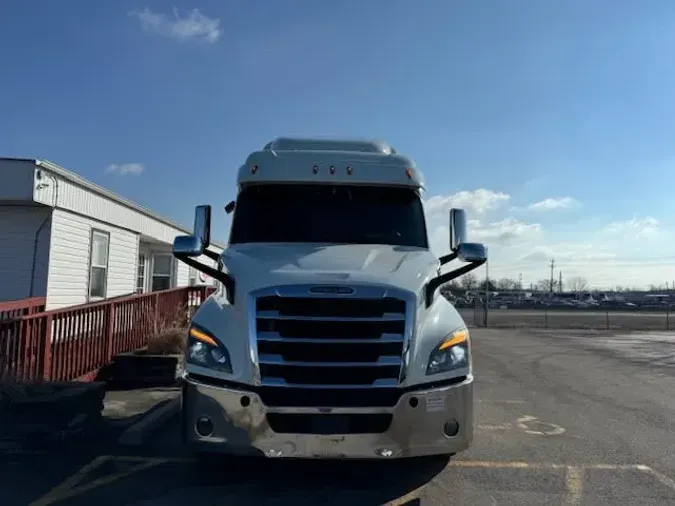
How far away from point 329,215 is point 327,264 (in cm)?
113

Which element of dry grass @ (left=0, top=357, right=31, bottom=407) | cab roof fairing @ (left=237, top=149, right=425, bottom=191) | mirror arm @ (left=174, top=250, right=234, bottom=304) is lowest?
dry grass @ (left=0, top=357, right=31, bottom=407)

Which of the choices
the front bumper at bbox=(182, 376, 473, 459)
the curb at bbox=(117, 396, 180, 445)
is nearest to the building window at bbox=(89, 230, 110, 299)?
the curb at bbox=(117, 396, 180, 445)

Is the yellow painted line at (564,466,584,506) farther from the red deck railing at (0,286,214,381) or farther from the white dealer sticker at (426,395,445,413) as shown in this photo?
the red deck railing at (0,286,214,381)

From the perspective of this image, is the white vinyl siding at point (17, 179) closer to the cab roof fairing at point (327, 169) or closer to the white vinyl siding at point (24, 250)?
the white vinyl siding at point (24, 250)

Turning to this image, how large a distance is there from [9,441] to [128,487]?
5.93ft

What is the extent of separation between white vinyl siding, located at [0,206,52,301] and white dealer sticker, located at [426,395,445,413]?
9.06m

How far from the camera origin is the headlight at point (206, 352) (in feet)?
15.6

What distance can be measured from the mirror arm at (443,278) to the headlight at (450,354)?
393 millimetres

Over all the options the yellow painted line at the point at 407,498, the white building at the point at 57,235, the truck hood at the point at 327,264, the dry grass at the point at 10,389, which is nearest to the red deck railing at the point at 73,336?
the dry grass at the point at 10,389

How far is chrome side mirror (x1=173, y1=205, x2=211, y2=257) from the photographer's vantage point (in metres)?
5.90

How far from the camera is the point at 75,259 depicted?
12.5 m

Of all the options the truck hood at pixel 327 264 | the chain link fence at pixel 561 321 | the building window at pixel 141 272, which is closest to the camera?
the truck hood at pixel 327 264

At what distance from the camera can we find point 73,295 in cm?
1259

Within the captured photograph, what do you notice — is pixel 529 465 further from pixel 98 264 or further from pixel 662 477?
pixel 98 264
